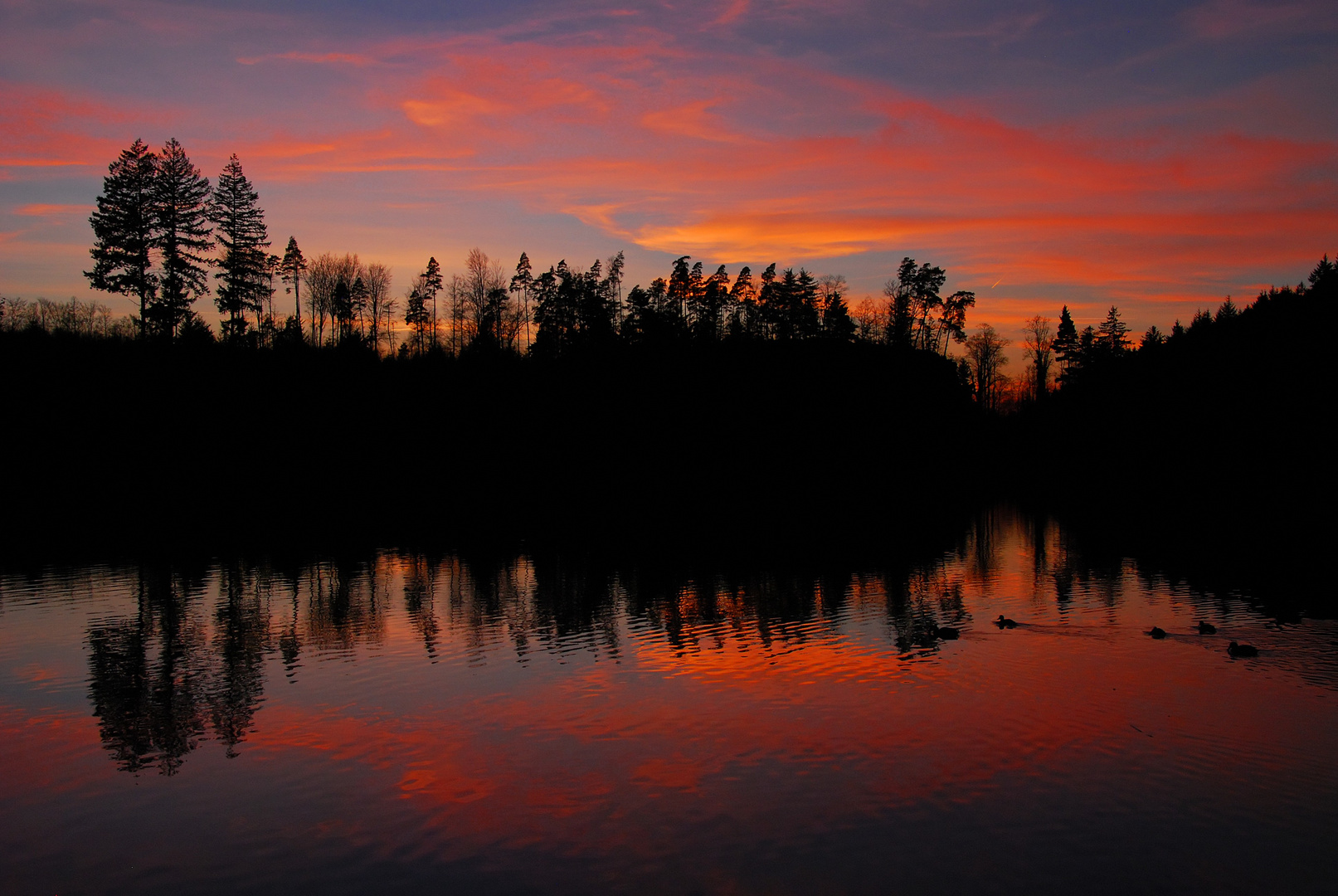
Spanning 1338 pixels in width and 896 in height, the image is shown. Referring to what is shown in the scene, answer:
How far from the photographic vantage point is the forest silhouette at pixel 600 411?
7056 cm

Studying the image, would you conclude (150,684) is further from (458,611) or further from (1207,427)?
(1207,427)

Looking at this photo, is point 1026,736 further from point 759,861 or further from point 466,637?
point 466,637

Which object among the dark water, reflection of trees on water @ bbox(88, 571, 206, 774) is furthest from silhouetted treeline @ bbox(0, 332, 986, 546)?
the dark water

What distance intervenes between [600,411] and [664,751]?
93.6 meters

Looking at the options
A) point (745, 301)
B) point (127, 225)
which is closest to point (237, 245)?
point (127, 225)

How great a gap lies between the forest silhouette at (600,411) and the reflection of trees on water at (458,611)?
14.1m

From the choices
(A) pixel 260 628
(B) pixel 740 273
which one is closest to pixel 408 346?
(B) pixel 740 273

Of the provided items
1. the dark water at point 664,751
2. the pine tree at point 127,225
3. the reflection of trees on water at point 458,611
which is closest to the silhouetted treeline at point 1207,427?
the reflection of trees on water at point 458,611

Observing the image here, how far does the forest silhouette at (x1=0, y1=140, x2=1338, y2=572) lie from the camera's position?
232 ft

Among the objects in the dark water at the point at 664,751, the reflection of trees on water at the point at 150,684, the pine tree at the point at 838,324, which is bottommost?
the dark water at the point at 664,751

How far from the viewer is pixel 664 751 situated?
15.3 metres

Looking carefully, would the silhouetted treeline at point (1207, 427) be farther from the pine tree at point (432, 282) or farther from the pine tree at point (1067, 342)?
the pine tree at point (432, 282)

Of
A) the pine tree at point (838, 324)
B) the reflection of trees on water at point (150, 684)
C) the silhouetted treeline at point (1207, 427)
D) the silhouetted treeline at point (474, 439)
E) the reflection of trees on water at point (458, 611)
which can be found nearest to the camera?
the reflection of trees on water at point (150, 684)

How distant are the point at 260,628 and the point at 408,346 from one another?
9473 cm
